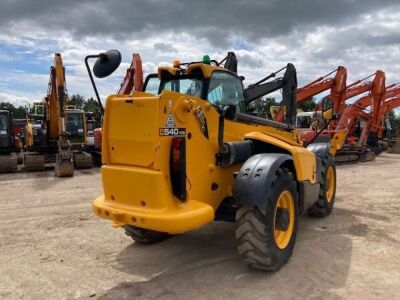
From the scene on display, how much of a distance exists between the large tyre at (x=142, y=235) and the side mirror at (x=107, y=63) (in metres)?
2.19

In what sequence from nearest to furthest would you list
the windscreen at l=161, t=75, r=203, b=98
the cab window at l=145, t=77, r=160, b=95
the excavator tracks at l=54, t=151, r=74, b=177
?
the windscreen at l=161, t=75, r=203, b=98 → the cab window at l=145, t=77, r=160, b=95 → the excavator tracks at l=54, t=151, r=74, b=177

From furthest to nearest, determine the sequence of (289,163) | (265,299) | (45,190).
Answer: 1. (45,190)
2. (289,163)
3. (265,299)

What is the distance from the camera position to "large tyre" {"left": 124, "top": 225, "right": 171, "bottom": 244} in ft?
18.7

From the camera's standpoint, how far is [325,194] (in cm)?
735

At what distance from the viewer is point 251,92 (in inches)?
259

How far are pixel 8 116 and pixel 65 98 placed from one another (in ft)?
11.3

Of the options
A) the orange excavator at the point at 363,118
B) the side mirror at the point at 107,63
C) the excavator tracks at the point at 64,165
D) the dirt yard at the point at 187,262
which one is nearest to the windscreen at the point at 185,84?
the side mirror at the point at 107,63

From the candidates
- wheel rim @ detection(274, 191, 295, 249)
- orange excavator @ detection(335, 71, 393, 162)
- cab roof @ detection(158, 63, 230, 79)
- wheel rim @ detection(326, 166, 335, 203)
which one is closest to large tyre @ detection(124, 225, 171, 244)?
wheel rim @ detection(274, 191, 295, 249)

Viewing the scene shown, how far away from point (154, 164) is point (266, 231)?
4.53 feet

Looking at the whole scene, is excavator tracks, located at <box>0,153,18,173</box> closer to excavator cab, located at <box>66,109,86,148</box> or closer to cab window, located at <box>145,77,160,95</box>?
excavator cab, located at <box>66,109,86,148</box>

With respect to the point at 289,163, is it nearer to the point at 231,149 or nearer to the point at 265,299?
the point at 231,149

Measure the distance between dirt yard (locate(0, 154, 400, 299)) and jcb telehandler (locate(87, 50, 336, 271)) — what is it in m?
0.40

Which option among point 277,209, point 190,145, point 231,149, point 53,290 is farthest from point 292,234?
point 53,290

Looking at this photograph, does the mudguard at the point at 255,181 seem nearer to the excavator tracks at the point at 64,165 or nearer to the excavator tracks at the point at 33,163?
the excavator tracks at the point at 64,165
